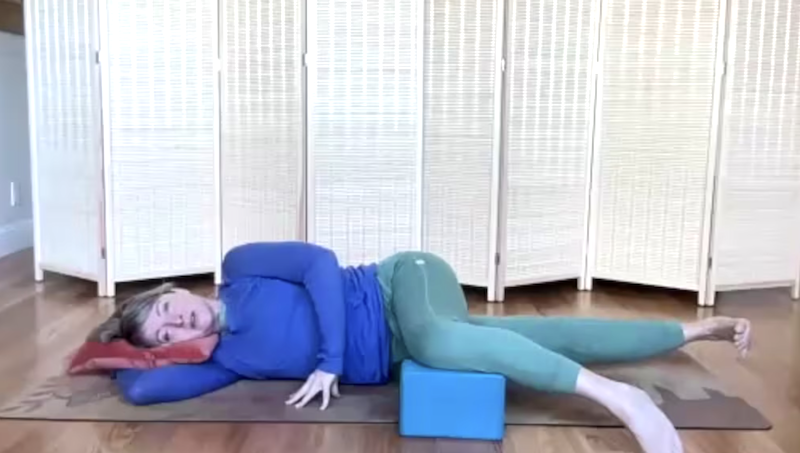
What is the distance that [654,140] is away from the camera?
11.6 ft

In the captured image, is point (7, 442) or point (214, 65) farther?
point (214, 65)

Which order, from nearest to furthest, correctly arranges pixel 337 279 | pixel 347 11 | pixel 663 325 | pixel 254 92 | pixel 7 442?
pixel 7 442 < pixel 337 279 < pixel 663 325 < pixel 347 11 < pixel 254 92

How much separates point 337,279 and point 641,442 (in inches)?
31.6

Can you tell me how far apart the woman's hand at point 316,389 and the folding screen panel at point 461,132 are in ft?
4.74

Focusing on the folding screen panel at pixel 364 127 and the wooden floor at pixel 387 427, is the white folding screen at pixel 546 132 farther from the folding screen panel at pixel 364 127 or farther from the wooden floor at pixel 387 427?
the folding screen panel at pixel 364 127

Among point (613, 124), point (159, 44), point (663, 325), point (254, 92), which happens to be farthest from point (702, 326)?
point (159, 44)

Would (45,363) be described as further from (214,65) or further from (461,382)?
(214,65)

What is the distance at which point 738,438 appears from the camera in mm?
1939

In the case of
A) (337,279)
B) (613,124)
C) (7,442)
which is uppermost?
(613,124)

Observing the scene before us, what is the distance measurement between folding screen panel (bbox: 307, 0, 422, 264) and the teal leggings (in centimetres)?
122

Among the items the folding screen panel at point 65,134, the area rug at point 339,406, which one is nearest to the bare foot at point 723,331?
the area rug at point 339,406

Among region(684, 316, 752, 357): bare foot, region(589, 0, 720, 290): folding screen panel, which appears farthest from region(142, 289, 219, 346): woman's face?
region(589, 0, 720, 290): folding screen panel

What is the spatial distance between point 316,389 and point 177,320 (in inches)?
15.5

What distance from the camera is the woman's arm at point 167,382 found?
205cm
